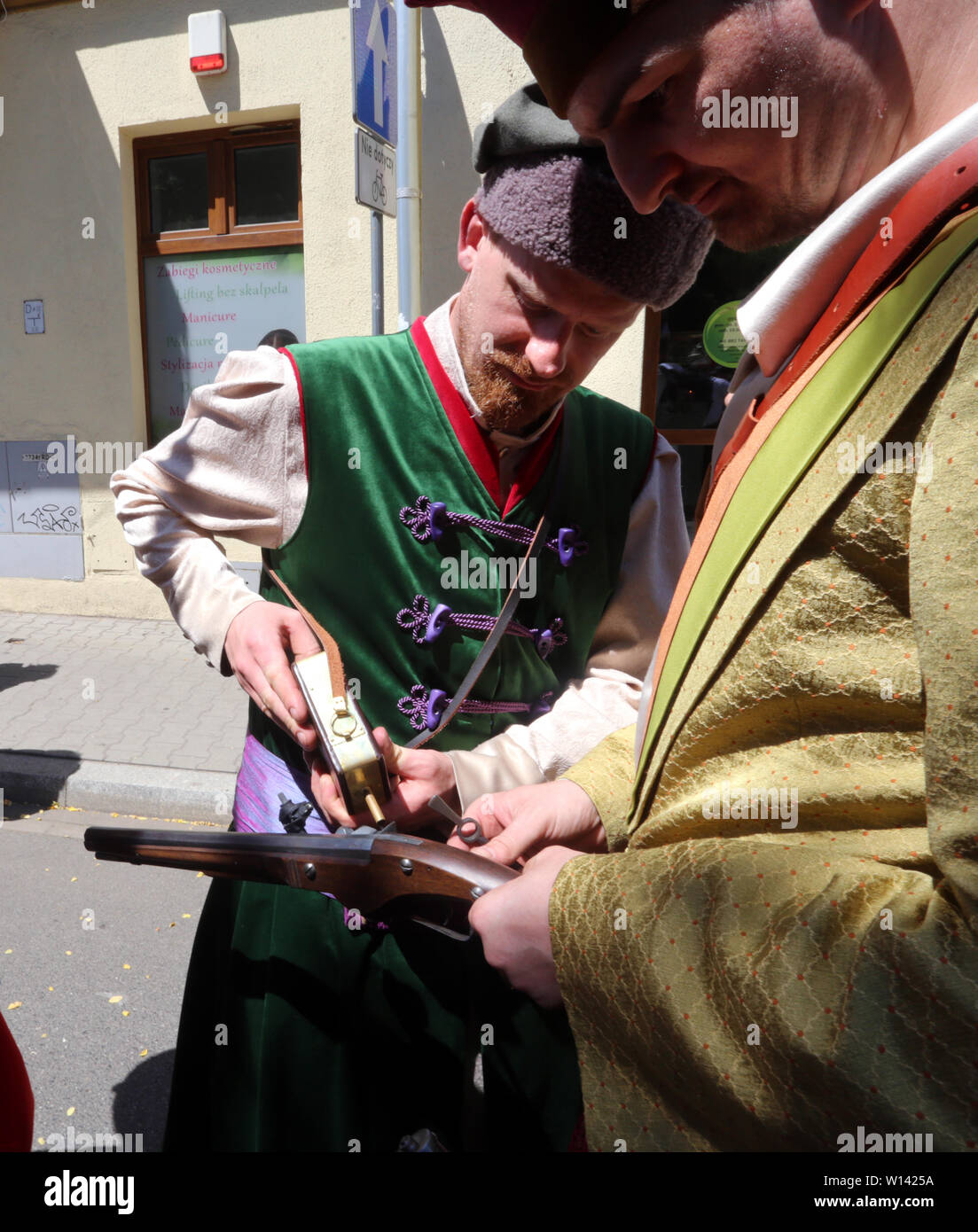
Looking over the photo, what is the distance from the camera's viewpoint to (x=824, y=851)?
0.79 m

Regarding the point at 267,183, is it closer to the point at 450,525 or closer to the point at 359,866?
the point at 450,525

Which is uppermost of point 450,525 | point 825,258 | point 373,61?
point 373,61

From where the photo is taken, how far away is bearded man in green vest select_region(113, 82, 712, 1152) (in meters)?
1.43

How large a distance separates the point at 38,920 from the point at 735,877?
12.2 feet

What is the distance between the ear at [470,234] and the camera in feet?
5.47

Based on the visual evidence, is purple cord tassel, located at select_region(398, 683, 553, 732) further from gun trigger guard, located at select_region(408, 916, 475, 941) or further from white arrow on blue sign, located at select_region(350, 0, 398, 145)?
white arrow on blue sign, located at select_region(350, 0, 398, 145)

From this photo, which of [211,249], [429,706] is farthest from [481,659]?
[211,249]

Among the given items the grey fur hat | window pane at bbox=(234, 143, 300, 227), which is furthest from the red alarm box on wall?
the grey fur hat

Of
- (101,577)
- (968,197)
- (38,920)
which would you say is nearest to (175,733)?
(38,920)

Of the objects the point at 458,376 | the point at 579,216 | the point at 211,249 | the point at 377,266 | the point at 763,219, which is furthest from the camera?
the point at 211,249

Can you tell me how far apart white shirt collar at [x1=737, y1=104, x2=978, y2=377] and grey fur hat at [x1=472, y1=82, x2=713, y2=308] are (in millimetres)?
435

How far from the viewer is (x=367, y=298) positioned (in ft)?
21.9

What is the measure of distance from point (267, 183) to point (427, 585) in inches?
265
